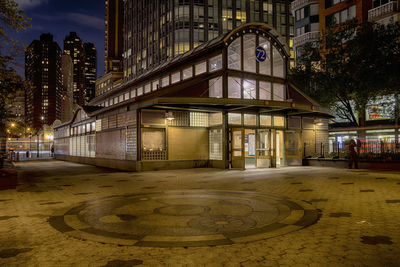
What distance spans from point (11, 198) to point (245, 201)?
679cm

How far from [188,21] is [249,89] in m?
44.8

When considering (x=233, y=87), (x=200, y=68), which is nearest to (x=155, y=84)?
(x=200, y=68)

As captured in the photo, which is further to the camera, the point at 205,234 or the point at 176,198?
the point at 176,198

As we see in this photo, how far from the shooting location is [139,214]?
21.7 feet

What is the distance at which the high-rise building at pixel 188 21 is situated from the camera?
59.9m

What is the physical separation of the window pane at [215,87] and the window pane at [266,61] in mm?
3556

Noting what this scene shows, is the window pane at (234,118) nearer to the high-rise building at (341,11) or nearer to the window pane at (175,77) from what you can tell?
the window pane at (175,77)

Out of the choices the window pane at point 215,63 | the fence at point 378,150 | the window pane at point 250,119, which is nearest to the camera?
the fence at point 378,150

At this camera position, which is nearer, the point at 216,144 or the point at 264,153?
the point at 216,144

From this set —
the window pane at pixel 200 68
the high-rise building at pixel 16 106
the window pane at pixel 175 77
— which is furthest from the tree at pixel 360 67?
the high-rise building at pixel 16 106

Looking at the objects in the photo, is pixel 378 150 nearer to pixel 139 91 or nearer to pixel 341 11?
pixel 139 91

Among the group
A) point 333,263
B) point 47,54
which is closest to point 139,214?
point 333,263

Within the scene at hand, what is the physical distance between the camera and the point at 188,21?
196ft

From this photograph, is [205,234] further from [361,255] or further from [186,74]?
[186,74]
